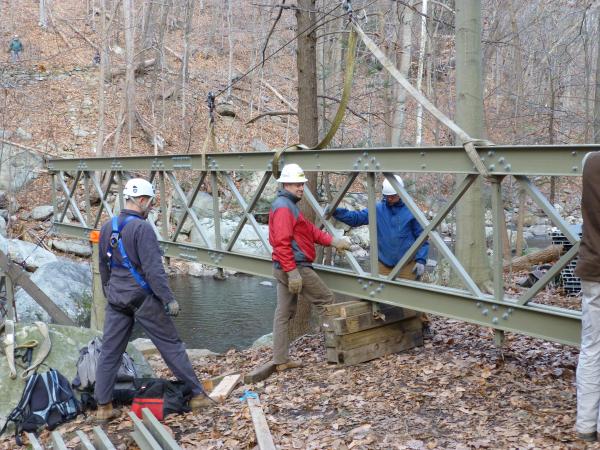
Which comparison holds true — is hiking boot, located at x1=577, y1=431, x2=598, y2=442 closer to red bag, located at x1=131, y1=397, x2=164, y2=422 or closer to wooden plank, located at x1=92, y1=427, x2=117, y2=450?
wooden plank, located at x1=92, y1=427, x2=117, y2=450

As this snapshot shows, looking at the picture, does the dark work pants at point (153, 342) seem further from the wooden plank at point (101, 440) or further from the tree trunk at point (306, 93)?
the tree trunk at point (306, 93)

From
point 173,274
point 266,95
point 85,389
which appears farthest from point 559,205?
Answer: point 85,389

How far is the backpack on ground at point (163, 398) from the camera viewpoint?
245 inches

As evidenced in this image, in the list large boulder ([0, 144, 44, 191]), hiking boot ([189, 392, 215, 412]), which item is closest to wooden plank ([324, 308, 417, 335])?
hiking boot ([189, 392, 215, 412])

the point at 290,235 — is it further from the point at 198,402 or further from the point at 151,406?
the point at 151,406

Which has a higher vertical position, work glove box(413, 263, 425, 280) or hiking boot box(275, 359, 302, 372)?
work glove box(413, 263, 425, 280)

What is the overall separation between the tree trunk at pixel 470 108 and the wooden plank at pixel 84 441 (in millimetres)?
4429

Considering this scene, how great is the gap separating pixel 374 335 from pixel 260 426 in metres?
1.85

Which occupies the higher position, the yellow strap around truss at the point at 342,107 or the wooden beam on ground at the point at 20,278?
the yellow strap around truss at the point at 342,107

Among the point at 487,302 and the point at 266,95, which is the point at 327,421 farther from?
the point at 266,95

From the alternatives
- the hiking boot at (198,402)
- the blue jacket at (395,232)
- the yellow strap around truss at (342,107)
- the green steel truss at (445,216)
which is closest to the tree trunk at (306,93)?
the green steel truss at (445,216)

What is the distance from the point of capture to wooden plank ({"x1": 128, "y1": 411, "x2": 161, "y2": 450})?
528 cm

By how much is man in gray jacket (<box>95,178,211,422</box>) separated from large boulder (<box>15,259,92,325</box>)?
26.4 feet

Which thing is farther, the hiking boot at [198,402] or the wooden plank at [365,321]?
the wooden plank at [365,321]
